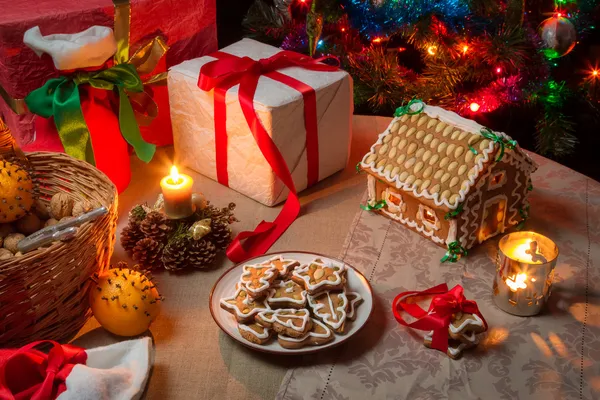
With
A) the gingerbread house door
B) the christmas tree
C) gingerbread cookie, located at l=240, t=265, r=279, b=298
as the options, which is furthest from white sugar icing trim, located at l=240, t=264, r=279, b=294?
the christmas tree

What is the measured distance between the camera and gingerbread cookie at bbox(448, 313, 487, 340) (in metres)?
1.21

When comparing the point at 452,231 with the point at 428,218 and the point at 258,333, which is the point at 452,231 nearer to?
the point at 428,218

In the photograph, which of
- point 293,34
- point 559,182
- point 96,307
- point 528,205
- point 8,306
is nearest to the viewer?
point 8,306

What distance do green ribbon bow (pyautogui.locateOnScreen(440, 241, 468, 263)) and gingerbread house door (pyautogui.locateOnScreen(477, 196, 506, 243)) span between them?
6 cm

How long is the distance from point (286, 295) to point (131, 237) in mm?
411

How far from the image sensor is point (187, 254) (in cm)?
143

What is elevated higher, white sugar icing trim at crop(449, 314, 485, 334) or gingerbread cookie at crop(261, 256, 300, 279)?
gingerbread cookie at crop(261, 256, 300, 279)

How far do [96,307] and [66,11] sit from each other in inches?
29.0

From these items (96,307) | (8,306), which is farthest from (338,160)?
(8,306)

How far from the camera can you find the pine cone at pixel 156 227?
1.46 metres

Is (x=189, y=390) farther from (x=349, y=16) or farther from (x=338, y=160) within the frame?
(x=349, y=16)

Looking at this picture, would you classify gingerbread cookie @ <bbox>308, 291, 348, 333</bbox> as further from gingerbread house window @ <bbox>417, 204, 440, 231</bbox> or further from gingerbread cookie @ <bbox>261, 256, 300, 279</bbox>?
gingerbread house window @ <bbox>417, 204, 440, 231</bbox>

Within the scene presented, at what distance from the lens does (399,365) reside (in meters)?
1.21

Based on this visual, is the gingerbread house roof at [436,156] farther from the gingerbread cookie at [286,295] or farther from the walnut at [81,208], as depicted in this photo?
the walnut at [81,208]
